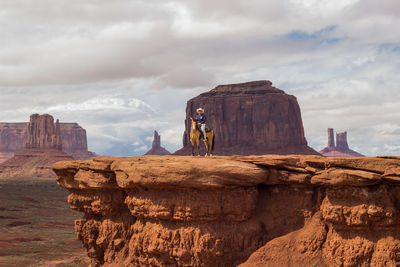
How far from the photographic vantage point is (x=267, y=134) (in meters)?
137

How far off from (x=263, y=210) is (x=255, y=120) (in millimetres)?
123518

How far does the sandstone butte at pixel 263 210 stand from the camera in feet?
47.5

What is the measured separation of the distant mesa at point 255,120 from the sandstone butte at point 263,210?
115506mm

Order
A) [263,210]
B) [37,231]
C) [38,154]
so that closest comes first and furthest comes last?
[263,210] < [37,231] < [38,154]

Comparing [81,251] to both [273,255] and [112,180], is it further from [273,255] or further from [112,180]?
[273,255]

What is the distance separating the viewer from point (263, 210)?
55.2ft

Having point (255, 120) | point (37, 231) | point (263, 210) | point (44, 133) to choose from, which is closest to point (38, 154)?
point (44, 133)

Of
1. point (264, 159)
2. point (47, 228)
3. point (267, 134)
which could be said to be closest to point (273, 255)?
point (264, 159)

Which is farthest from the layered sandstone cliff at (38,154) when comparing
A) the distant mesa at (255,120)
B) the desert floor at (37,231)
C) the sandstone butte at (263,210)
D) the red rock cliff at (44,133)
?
the sandstone butte at (263,210)

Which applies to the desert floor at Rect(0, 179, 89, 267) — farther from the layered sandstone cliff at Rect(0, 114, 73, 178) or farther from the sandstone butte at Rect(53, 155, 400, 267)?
the layered sandstone cliff at Rect(0, 114, 73, 178)

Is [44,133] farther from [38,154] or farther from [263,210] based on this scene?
[263,210]

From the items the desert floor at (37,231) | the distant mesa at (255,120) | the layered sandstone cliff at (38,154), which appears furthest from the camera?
the layered sandstone cliff at (38,154)

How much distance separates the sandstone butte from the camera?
570 inches

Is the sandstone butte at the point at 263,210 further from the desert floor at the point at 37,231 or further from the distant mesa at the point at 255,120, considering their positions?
the distant mesa at the point at 255,120
